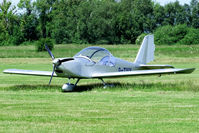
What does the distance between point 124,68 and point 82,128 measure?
8.77m

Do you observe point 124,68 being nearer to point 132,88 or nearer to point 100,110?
point 132,88

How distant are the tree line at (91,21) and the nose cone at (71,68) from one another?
57.9 m

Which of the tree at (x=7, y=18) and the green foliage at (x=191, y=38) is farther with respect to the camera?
the tree at (x=7, y=18)

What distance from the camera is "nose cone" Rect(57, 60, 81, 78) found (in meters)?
13.3

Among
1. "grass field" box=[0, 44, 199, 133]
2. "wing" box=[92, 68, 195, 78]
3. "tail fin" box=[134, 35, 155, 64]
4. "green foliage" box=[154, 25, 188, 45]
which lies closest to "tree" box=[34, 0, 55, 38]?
"green foliage" box=[154, 25, 188, 45]

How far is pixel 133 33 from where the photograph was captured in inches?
2899

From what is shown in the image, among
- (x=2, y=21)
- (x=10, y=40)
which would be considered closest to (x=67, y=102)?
(x=10, y=40)

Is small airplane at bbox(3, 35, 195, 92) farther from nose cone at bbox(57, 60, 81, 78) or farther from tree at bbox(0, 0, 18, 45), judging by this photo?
tree at bbox(0, 0, 18, 45)

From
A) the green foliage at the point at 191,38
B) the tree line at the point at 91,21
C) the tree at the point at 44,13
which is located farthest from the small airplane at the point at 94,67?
the tree at the point at 44,13

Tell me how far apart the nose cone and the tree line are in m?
57.9

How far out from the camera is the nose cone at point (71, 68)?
43.7 feet

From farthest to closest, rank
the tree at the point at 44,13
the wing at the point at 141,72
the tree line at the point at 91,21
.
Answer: the tree at the point at 44,13, the tree line at the point at 91,21, the wing at the point at 141,72

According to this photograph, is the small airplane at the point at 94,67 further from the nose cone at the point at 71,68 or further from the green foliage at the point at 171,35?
the green foliage at the point at 171,35

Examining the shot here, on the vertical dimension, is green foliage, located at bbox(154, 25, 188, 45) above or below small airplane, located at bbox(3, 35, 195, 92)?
below
